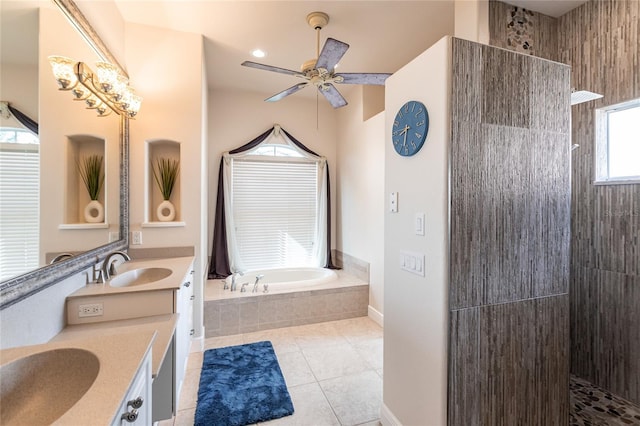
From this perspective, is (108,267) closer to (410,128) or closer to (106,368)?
(106,368)

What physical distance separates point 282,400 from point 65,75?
249 centimetres

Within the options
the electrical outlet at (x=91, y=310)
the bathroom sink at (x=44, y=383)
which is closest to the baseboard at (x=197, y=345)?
the electrical outlet at (x=91, y=310)

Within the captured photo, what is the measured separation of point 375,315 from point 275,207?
2.23 metres

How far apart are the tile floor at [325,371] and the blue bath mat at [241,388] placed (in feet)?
0.22

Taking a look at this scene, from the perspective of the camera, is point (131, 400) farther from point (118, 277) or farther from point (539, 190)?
point (539, 190)

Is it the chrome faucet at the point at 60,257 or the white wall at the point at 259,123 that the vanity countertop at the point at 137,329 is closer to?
the chrome faucet at the point at 60,257

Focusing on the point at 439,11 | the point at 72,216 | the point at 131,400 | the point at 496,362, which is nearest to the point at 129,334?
the point at 131,400

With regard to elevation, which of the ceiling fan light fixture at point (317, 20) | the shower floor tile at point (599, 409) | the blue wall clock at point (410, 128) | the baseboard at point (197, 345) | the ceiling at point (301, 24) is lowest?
the shower floor tile at point (599, 409)

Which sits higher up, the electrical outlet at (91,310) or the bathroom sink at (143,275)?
the bathroom sink at (143,275)

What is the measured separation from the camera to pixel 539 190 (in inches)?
66.4

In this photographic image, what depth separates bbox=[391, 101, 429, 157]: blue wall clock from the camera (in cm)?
159

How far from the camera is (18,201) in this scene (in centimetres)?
116

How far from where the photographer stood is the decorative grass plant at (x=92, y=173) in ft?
6.08

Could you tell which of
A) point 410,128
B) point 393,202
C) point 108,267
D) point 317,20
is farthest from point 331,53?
point 108,267
